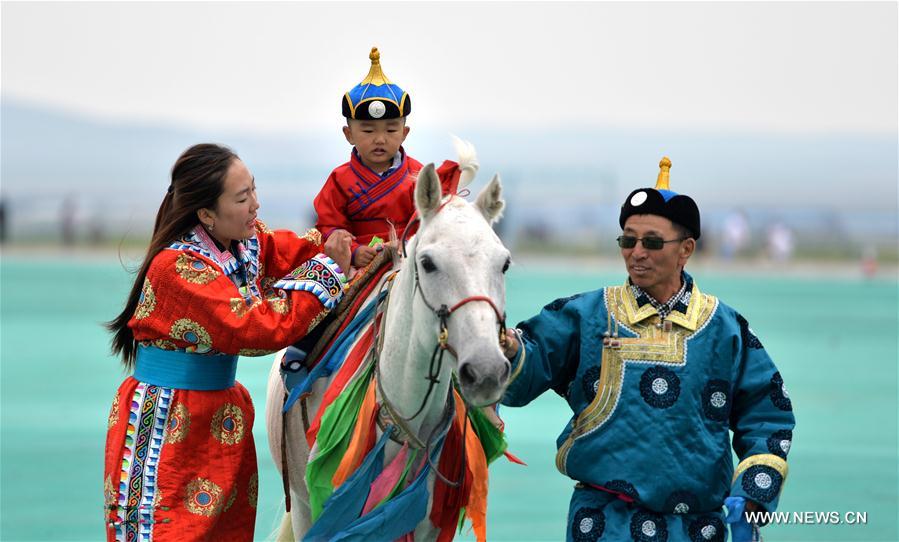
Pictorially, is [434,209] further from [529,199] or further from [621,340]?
[529,199]

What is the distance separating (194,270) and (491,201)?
3.31 feet

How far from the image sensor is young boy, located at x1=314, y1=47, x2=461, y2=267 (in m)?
4.81

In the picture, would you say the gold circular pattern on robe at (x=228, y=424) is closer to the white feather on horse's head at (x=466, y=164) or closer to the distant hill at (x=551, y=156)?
the white feather on horse's head at (x=466, y=164)

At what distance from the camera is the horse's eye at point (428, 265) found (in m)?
3.83

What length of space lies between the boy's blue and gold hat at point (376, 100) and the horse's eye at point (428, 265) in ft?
3.55

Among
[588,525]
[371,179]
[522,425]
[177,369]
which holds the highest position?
[371,179]

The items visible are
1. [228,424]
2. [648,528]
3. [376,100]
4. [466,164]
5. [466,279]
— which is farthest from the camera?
[376,100]

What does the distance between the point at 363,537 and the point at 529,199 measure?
187ft

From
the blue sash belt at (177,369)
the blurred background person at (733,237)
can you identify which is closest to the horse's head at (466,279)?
the blue sash belt at (177,369)

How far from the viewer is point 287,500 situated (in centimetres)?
482

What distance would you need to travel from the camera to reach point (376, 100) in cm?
480

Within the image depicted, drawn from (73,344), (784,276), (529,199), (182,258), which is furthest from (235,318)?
(529,199)

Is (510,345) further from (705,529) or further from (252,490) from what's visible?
(252,490)

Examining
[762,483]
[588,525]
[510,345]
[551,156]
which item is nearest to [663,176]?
[510,345]
